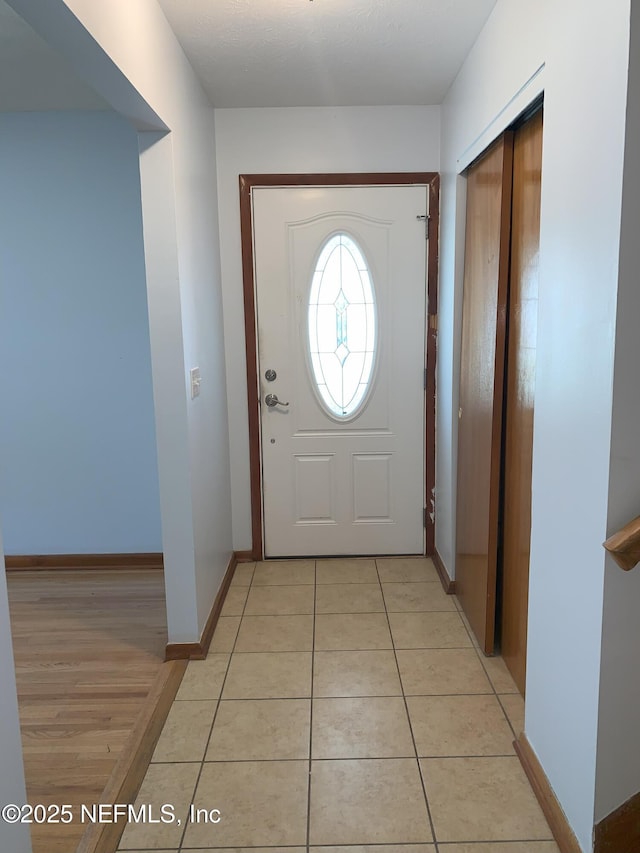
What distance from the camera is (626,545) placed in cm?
128

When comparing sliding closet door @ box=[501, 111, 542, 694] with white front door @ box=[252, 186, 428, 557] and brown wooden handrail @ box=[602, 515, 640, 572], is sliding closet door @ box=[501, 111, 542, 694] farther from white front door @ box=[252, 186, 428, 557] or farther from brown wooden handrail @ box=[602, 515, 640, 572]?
white front door @ box=[252, 186, 428, 557]

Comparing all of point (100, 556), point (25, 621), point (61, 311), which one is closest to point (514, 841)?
point (25, 621)

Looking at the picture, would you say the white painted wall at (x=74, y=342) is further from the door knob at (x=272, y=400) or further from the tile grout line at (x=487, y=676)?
the tile grout line at (x=487, y=676)

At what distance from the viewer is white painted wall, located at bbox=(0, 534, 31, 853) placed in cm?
111

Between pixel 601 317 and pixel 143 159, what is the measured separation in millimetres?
1733

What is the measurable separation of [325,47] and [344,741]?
2610mm

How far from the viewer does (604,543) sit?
1.34 m

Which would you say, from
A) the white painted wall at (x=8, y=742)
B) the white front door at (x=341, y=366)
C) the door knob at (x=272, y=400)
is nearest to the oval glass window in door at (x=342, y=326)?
the white front door at (x=341, y=366)

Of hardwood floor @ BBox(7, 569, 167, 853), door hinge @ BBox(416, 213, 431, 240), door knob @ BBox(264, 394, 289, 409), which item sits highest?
door hinge @ BBox(416, 213, 431, 240)

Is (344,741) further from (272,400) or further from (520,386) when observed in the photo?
(272,400)

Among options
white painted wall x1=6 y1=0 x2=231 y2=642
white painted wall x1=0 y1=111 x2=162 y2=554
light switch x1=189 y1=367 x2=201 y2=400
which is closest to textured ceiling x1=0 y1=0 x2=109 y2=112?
white painted wall x1=0 y1=111 x2=162 y2=554

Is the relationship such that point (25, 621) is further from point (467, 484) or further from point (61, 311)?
point (467, 484)

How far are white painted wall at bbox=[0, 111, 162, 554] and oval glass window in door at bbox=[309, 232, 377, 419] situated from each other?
3.10 ft

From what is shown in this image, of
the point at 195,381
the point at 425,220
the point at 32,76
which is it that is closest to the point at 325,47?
the point at 425,220
